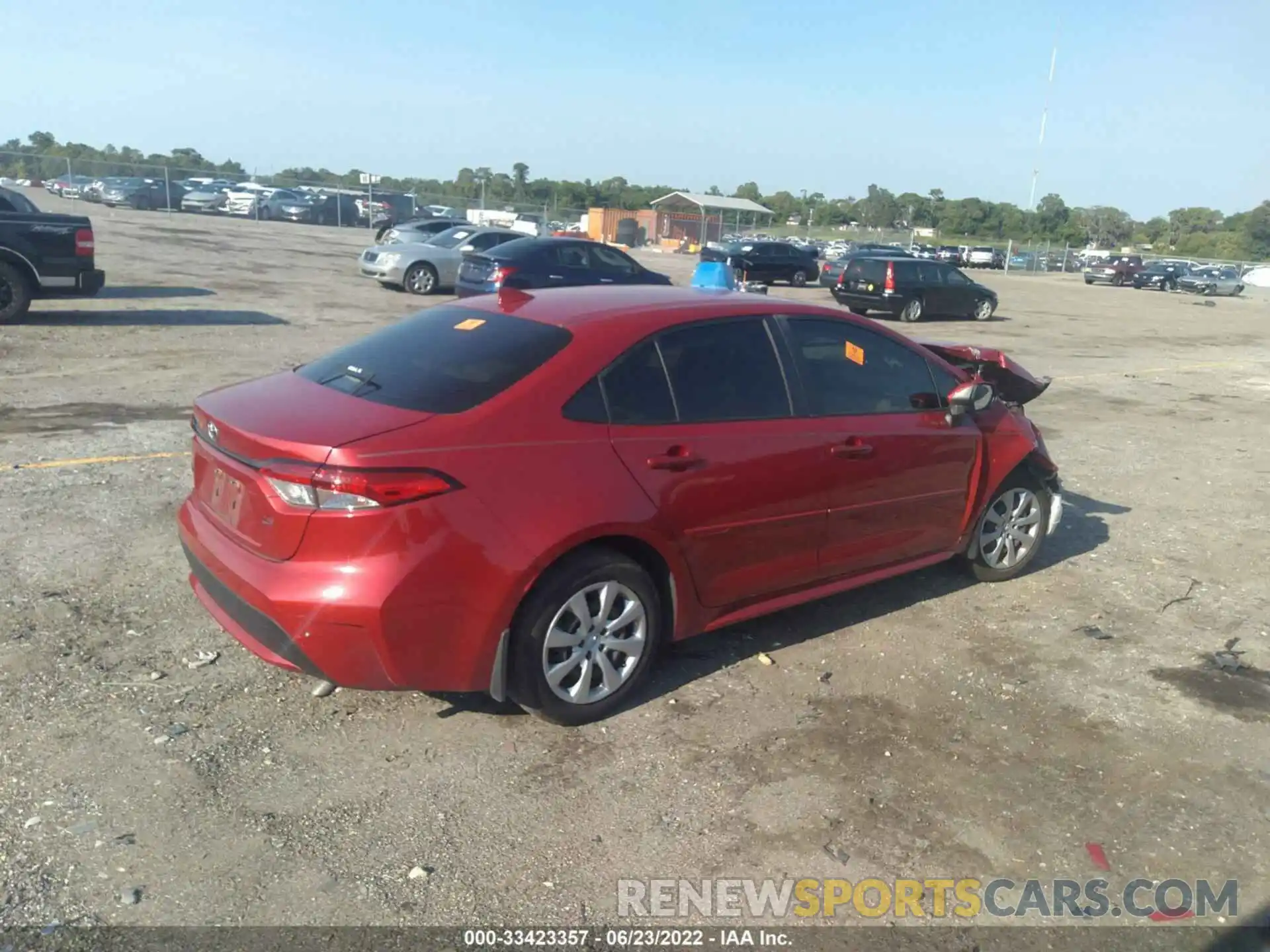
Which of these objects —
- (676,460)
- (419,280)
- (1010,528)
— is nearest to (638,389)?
(676,460)

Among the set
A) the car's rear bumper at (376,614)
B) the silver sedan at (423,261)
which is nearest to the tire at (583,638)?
the car's rear bumper at (376,614)

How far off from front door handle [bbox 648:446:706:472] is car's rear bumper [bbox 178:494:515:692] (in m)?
0.77

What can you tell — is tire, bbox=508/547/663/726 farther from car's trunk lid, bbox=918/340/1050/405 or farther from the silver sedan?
the silver sedan

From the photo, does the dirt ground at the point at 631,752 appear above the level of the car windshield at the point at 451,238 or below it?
below

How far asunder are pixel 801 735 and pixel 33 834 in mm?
2747

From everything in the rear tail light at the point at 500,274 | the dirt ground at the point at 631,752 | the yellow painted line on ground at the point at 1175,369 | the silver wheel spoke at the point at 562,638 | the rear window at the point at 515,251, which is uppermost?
the rear window at the point at 515,251

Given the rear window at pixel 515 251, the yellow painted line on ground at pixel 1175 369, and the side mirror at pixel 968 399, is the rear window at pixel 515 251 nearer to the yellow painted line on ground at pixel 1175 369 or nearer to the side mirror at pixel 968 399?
the yellow painted line on ground at pixel 1175 369

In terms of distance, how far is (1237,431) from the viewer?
11.8m

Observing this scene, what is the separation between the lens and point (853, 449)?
4.84 metres

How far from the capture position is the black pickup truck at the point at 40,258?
43.1ft

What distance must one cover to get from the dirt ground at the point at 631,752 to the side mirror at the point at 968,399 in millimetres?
1094

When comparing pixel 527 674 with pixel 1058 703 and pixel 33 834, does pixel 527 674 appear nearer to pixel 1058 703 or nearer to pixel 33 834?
pixel 33 834

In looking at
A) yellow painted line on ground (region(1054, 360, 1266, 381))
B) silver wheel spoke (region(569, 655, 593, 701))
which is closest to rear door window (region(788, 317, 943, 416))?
silver wheel spoke (region(569, 655, 593, 701))

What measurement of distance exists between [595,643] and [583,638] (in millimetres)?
62
